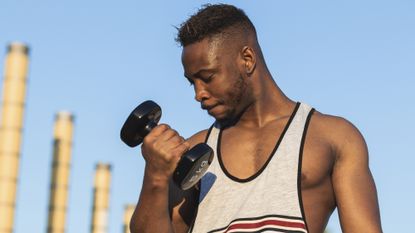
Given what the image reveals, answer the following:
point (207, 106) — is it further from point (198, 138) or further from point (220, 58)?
point (198, 138)

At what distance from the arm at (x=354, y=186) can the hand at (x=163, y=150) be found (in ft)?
2.35

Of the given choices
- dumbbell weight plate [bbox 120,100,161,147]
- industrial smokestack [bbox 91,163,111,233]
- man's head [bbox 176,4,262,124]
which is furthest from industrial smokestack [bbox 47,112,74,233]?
man's head [bbox 176,4,262,124]

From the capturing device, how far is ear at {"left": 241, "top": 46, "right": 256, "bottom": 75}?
4125 mm

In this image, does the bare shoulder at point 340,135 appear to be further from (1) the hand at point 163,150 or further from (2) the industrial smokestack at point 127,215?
(2) the industrial smokestack at point 127,215

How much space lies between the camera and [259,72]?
4199 mm

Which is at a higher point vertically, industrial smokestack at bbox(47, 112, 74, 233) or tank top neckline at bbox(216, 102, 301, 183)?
tank top neckline at bbox(216, 102, 301, 183)

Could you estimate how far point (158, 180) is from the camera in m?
3.88

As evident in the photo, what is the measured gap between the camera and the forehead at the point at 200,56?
3.96 meters

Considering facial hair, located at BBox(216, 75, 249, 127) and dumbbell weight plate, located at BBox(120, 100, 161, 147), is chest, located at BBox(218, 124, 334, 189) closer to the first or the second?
facial hair, located at BBox(216, 75, 249, 127)

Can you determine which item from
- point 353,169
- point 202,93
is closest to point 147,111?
point 202,93

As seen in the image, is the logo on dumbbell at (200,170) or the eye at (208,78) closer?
the logo on dumbbell at (200,170)

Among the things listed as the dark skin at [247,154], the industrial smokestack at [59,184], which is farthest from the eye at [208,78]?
the industrial smokestack at [59,184]

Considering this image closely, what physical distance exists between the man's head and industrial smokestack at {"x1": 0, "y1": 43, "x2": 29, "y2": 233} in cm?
2284

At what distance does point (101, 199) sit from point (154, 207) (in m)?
35.6
